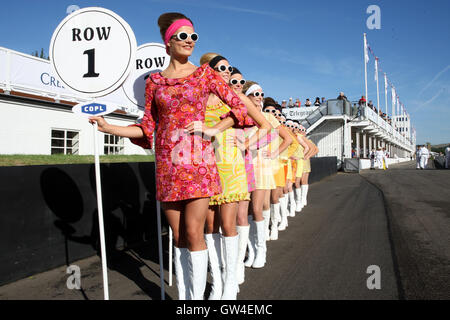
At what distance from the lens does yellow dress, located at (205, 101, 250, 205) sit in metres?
2.96

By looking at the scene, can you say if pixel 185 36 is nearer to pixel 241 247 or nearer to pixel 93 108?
pixel 93 108

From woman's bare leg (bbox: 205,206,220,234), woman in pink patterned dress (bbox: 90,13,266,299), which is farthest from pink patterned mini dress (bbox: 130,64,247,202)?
woman's bare leg (bbox: 205,206,220,234)

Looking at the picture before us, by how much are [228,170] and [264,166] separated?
3.97ft

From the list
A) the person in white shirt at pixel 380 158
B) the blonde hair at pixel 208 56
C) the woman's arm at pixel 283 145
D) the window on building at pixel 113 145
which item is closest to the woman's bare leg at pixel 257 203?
the woman's arm at pixel 283 145

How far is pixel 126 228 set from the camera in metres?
5.13

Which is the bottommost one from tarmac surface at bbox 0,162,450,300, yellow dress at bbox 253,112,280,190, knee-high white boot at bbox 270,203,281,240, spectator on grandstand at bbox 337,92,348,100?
tarmac surface at bbox 0,162,450,300

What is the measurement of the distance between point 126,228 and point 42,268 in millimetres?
1407

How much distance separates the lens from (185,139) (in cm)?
226

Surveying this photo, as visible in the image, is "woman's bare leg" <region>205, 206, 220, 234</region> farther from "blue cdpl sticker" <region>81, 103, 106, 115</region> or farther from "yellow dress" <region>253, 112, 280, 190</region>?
"blue cdpl sticker" <region>81, 103, 106, 115</region>

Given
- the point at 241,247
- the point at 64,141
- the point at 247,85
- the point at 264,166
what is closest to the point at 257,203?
the point at 264,166

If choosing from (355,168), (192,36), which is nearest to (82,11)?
(192,36)

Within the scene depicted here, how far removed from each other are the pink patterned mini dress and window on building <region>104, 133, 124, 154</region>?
12.9 metres

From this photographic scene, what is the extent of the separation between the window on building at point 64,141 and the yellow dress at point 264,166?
10.3 meters

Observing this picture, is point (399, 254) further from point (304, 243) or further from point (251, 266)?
point (251, 266)
